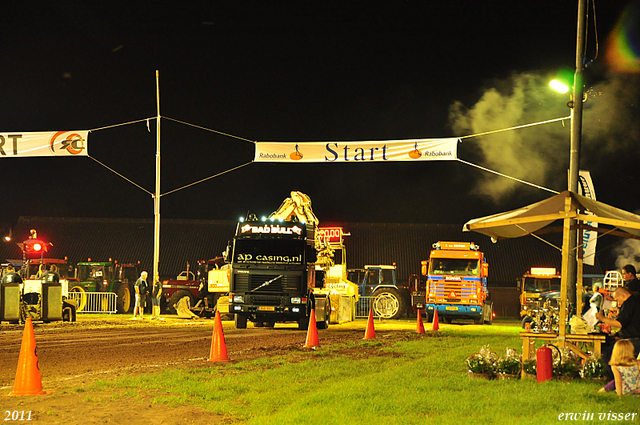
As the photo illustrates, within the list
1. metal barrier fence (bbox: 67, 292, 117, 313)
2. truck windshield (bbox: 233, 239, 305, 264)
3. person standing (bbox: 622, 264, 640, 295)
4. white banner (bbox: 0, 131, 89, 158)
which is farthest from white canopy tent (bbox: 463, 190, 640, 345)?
metal barrier fence (bbox: 67, 292, 117, 313)

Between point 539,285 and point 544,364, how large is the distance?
2656 cm

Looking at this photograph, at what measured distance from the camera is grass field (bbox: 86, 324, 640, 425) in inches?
300

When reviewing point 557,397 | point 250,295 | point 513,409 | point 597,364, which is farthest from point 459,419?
point 250,295

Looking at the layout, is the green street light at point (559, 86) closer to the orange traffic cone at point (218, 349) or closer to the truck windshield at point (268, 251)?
the orange traffic cone at point (218, 349)

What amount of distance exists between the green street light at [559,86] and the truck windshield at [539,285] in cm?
2199

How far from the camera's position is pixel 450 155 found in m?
23.2

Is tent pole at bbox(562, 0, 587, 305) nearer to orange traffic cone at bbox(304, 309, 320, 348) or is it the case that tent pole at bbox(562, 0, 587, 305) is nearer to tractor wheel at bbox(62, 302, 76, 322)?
orange traffic cone at bbox(304, 309, 320, 348)

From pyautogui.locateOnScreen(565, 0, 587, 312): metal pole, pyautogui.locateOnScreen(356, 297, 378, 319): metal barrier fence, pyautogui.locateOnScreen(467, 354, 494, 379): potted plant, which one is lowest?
pyautogui.locateOnScreen(356, 297, 378, 319): metal barrier fence

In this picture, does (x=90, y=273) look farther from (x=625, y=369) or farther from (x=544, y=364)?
(x=625, y=369)

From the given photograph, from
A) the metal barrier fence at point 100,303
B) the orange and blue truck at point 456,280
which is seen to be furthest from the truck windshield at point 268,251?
the metal barrier fence at point 100,303

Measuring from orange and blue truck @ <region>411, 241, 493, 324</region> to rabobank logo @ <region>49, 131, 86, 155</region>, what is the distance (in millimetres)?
14343

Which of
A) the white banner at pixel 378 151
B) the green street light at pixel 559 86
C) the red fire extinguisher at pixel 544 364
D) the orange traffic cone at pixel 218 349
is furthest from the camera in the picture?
the white banner at pixel 378 151

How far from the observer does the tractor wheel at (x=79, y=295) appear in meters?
30.7

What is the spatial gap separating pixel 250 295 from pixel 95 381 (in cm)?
1220
